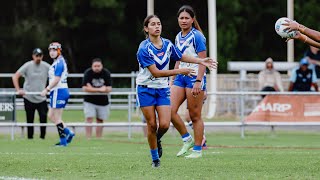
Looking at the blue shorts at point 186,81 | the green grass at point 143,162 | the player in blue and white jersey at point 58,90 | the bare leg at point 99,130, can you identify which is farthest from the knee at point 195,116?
the bare leg at point 99,130

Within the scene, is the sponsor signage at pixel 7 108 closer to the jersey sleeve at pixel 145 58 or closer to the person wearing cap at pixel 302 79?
the person wearing cap at pixel 302 79

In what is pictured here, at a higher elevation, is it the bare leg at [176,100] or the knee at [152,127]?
the bare leg at [176,100]

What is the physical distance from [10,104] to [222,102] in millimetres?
8701

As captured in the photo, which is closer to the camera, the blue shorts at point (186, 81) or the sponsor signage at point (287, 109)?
the blue shorts at point (186, 81)

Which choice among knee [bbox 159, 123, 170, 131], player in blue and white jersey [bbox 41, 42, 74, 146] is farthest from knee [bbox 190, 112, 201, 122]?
player in blue and white jersey [bbox 41, 42, 74, 146]

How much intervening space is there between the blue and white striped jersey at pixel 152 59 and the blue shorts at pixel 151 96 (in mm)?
56

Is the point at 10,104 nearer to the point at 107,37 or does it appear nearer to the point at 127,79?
the point at 127,79

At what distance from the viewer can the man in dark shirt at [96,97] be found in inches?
907

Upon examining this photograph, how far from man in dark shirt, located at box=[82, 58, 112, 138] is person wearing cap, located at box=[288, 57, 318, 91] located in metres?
5.27

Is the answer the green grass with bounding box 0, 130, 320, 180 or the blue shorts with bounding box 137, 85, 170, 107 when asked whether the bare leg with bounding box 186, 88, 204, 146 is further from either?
the blue shorts with bounding box 137, 85, 170, 107

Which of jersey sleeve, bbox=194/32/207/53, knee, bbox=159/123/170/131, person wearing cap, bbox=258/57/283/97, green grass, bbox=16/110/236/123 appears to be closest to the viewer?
knee, bbox=159/123/170/131

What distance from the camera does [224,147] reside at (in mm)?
18500

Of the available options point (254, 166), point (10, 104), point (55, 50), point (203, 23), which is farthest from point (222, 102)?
point (203, 23)

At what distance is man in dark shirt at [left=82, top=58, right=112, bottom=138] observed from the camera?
75.6 ft
